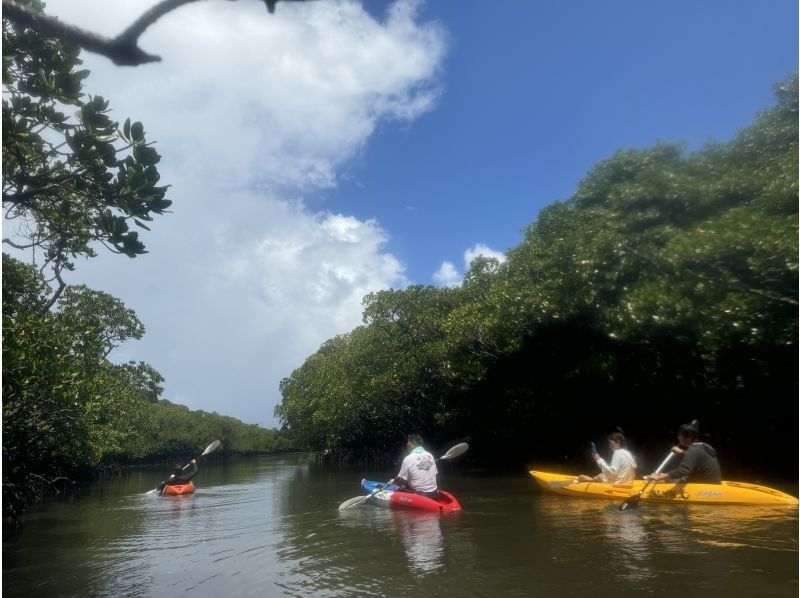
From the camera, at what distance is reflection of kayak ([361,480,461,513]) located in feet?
33.0

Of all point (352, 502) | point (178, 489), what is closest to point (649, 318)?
point (352, 502)

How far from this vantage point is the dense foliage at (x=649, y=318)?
892 centimetres

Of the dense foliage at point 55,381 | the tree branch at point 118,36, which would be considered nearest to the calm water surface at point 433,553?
the dense foliage at point 55,381

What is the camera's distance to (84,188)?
4.79m

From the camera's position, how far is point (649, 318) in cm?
1052

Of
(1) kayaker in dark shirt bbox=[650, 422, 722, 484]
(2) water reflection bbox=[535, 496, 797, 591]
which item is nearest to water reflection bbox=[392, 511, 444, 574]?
(2) water reflection bbox=[535, 496, 797, 591]

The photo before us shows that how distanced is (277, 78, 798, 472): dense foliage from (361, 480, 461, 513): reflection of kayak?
14.3 feet

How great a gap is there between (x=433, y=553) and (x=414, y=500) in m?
3.23

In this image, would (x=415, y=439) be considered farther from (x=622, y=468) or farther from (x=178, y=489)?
(x=178, y=489)

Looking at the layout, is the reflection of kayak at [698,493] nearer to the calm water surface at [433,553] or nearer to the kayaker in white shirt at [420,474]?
the calm water surface at [433,553]

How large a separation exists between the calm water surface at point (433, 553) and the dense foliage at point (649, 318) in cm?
293

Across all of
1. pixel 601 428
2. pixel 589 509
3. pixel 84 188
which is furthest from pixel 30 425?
pixel 601 428

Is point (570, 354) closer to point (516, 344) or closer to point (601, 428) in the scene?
point (516, 344)

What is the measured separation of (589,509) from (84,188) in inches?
337
